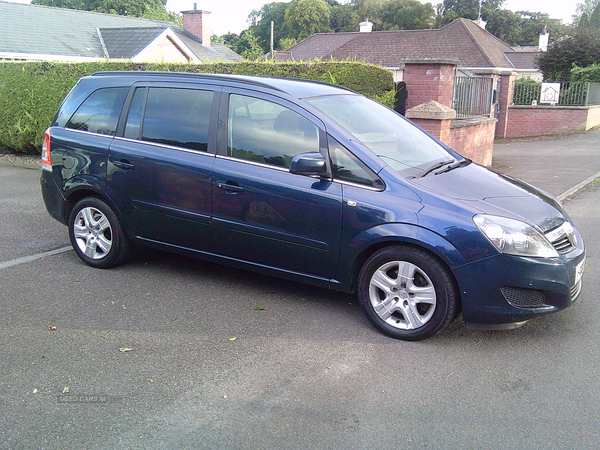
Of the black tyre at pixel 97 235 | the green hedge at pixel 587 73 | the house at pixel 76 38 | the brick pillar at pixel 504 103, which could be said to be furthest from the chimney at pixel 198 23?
the black tyre at pixel 97 235

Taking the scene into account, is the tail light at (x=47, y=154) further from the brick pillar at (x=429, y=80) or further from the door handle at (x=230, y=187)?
the brick pillar at (x=429, y=80)

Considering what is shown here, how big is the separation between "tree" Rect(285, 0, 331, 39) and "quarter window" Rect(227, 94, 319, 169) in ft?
283

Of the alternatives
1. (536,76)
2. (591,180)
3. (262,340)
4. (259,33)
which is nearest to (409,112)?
(591,180)

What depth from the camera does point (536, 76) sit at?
4919cm

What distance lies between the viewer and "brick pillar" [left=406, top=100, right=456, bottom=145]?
9.21 metres

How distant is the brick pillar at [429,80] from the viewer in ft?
32.1

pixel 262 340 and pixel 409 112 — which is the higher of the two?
pixel 409 112

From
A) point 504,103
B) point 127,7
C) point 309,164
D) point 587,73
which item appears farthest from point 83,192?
point 127,7

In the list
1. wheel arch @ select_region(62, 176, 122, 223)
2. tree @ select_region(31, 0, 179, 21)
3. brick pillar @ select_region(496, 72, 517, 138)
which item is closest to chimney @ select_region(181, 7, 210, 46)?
tree @ select_region(31, 0, 179, 21)

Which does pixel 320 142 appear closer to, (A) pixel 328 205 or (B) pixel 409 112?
(A) pixel 328 205

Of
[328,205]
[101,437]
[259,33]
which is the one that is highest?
[259,33]

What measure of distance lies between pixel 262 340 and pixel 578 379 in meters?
2.14

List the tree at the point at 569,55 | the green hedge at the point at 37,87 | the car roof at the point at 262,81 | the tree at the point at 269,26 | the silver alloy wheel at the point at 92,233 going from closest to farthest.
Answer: the car roof at the point at 262,81
the silver alloy wheel at the point at 92,233
the green hedge at the point at 37,87
the tree at the point at 569,55
the tree at the point at 269,26

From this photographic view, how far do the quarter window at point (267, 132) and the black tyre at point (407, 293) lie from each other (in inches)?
42.0
